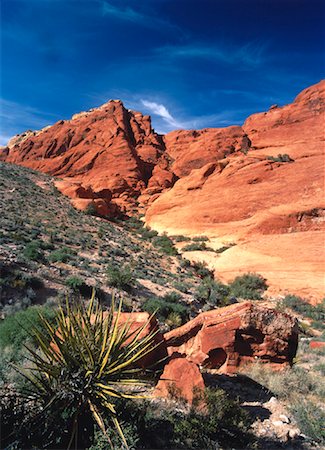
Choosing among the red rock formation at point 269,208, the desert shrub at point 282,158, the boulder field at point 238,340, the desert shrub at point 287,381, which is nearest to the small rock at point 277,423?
the desert shrub at point 287,381

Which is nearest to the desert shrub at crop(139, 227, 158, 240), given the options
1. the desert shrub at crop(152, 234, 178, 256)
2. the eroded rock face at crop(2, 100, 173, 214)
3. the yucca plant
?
the desert shrub at crop(152, 234, 178, 256)

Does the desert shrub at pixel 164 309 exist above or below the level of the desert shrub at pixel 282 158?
below

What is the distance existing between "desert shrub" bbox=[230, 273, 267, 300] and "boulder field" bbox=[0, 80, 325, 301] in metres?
0.70

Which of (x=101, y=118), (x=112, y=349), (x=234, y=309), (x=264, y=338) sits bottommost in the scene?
(x=264, y=338)

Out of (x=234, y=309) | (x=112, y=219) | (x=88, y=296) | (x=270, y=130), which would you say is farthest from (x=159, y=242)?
(x=270, y=130)

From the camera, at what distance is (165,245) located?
26.3 metres

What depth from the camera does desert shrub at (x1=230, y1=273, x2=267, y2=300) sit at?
16.6 m

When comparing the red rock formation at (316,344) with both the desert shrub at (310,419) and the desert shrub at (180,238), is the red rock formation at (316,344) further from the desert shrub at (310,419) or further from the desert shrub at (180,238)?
the desert shrub at (180,238)

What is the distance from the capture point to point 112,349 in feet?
11.4

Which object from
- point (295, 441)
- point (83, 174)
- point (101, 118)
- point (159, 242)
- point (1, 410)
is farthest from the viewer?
point (101, 118)

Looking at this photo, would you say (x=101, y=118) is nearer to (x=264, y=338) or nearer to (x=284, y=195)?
(x=284, y=195)

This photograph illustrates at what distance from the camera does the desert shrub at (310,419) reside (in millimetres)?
4117

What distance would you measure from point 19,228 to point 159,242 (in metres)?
12.9

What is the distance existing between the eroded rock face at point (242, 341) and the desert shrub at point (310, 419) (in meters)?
1.40
